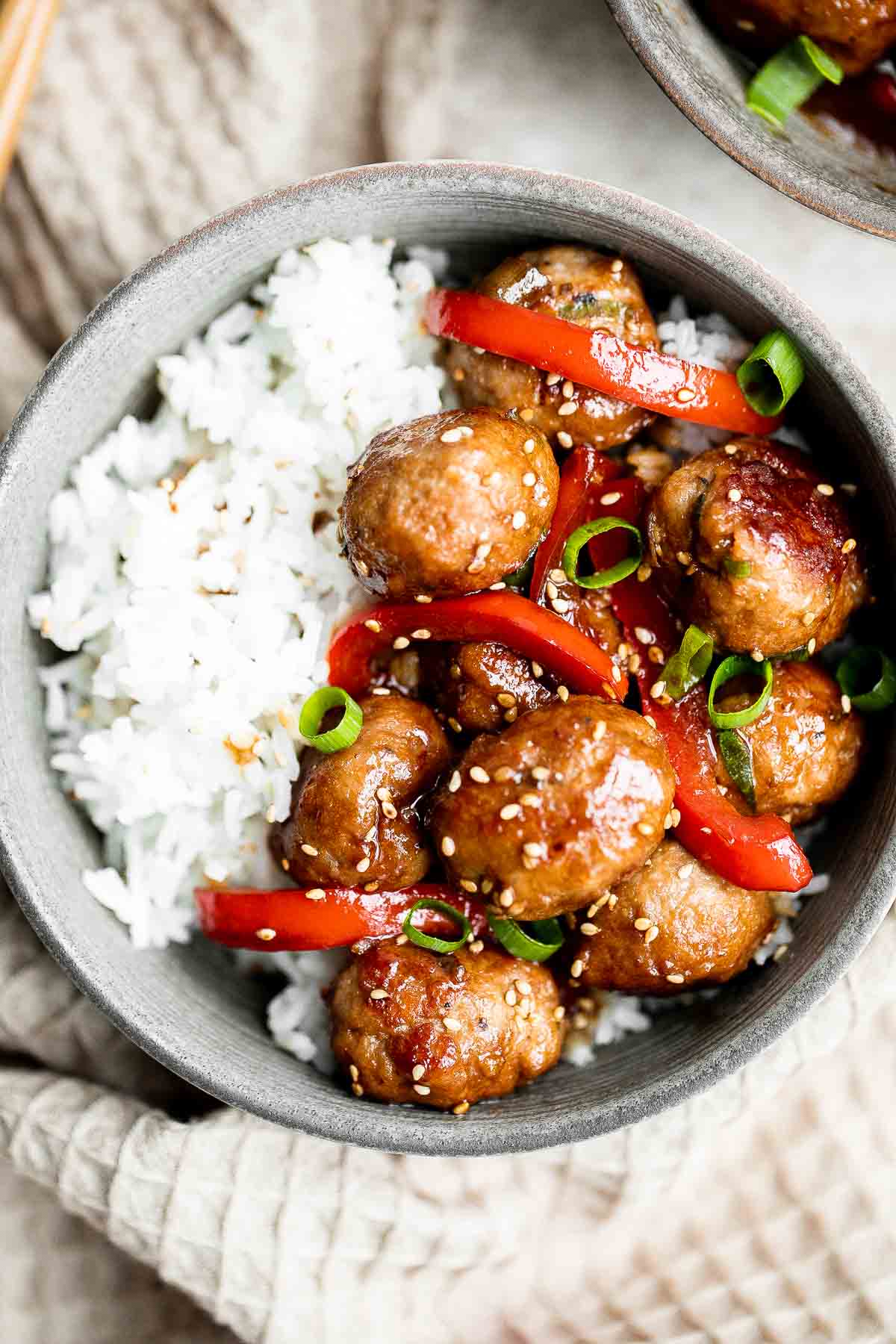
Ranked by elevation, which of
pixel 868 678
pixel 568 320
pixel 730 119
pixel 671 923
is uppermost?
pixel 730 119

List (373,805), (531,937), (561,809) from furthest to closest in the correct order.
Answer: (531,937) → (373,805) → (561,809)

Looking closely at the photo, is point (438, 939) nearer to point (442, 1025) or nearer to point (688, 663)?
point (442, 1025)

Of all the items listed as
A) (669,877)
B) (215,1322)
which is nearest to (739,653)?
(669,877)

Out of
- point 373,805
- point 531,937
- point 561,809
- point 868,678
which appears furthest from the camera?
point 868,678

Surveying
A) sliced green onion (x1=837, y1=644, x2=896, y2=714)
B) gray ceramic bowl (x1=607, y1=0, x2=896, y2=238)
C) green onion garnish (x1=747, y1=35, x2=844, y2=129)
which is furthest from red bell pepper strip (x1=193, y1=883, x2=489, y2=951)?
green onion garnish (x1=747, y1=35, x2=844, y2=129)

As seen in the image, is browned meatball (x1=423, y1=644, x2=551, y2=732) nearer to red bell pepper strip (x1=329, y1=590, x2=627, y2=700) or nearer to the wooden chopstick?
red bell pepper strip (x1=329, y1=590, x2=627, y2=700)

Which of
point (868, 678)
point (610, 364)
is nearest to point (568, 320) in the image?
point (610, 364)

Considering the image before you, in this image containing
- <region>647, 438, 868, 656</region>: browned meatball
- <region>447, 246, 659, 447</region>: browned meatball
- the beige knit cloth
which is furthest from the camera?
the beige knit cloth
